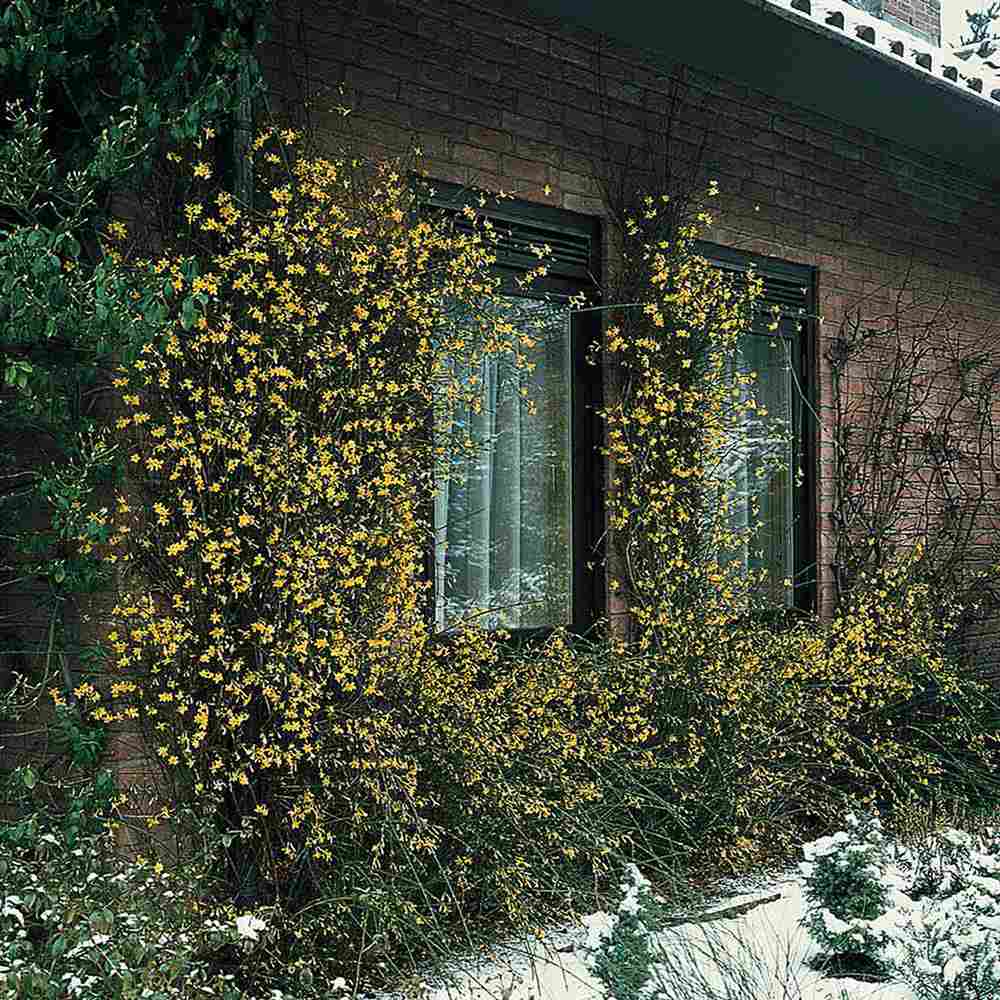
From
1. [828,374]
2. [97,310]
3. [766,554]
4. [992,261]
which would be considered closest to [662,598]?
[766,554]

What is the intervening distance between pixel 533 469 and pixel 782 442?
74.5 inches

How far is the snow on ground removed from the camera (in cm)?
371

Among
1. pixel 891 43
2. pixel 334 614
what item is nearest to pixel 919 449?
pixel 891 43

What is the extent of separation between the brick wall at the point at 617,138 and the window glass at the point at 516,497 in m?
0.62

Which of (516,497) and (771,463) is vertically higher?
(771,463)

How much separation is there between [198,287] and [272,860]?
1.65 m

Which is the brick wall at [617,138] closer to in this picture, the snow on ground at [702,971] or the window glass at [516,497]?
the window glass at [516,497]

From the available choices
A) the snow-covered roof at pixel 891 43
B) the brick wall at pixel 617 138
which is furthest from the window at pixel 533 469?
the snow-covered roof at pixel 891 43

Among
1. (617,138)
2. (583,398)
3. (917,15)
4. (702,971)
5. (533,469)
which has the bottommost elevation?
(702,971)

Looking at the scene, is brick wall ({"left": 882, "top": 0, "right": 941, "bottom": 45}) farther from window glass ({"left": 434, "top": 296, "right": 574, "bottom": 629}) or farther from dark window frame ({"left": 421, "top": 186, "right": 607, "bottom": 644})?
window glass ({"left": 434, "top": 296, "right": 574, "bottom": 629})

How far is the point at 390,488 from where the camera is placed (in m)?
4.70

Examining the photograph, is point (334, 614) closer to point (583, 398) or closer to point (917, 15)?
point (583, 398)

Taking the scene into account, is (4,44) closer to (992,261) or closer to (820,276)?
(820,276)

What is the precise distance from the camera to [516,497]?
584 cm
